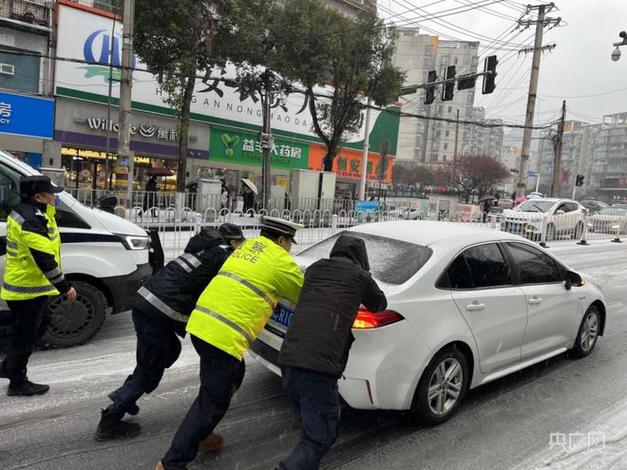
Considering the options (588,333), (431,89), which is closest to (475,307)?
(588,333)

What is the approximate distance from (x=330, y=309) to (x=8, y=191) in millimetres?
3557

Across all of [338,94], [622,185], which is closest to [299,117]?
[338,94]

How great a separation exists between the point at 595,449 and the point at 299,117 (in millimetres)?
28774

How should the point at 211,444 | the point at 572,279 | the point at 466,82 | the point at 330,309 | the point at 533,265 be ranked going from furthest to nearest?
the point at 466,82, the point at 572,279, the point at 533,265, the point at 211,444, the point at 330,309

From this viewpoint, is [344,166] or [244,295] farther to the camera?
[344,166]

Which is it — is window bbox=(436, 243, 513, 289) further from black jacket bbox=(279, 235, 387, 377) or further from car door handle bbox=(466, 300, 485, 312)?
black jacket bbox=(279, 235, 387, 377)

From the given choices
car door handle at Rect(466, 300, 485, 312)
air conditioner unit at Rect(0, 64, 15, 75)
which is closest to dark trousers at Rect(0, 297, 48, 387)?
car door handle at Rect(466, 300, 485, 312)

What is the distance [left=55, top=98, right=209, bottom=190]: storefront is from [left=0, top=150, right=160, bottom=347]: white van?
14.7 metres

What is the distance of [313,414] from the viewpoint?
9.05ft

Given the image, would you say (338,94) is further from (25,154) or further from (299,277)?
(299,277)

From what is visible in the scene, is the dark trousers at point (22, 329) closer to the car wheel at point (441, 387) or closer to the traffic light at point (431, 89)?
the car wheel at point (441, 387)

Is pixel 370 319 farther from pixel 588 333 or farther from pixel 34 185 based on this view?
pixel 588 333

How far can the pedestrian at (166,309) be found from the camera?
339 cm

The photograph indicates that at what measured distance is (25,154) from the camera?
787 inches
